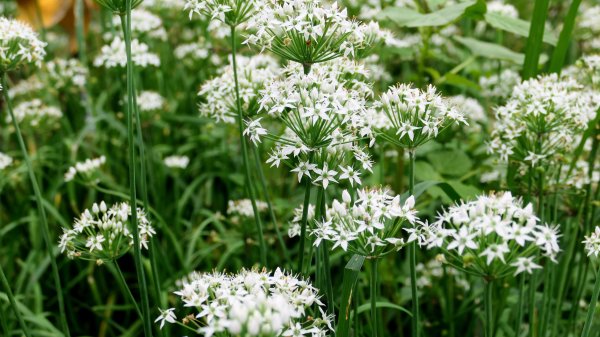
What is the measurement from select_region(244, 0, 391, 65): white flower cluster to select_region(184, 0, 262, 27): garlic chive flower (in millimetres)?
128

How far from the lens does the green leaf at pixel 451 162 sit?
4.51m

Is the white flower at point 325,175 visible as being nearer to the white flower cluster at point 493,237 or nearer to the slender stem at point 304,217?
the slender stem at point 304,217

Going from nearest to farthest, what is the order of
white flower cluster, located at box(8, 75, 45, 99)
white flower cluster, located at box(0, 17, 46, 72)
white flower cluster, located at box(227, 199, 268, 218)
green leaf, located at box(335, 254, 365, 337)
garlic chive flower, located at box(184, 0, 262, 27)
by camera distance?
green leaf, located at box(335, 254, 365, 337)
garlic chive flower, located at box(184, 0, 262, 27)
white flower cluster, located at box(0, 17, 46, 72)
white flower cluster, located at box(227, 199, 268, 218)
white flower cluster, located at box(8, 75, 45, 99)

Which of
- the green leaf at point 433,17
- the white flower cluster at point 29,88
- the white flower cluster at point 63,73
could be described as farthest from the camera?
the white flower cluster at point 29,88

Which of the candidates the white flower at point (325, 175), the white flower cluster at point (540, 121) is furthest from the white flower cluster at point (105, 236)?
the white flower cluster at point (540, 121)

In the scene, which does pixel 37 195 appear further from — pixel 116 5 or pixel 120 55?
pixel 120 55

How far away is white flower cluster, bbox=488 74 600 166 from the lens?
319 centimetres

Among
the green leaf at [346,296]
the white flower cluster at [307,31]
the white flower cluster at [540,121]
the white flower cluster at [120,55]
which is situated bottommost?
the green leaf at [346,296]

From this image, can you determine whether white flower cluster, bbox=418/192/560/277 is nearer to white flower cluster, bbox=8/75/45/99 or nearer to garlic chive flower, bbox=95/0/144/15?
garlic chive flower, bbox=95/0/144/15

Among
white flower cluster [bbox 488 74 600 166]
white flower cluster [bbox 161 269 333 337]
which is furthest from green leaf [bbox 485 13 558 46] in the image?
white flower cluster [bbox 161 269 333 337]

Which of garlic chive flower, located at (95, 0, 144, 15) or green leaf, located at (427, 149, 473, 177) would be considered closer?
garlic chive flower, located at (95, 0, 144, 15)

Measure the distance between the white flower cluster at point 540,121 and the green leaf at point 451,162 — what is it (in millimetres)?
1010

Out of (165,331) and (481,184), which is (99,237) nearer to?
(165,331)

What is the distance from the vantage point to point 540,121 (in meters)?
3.21
